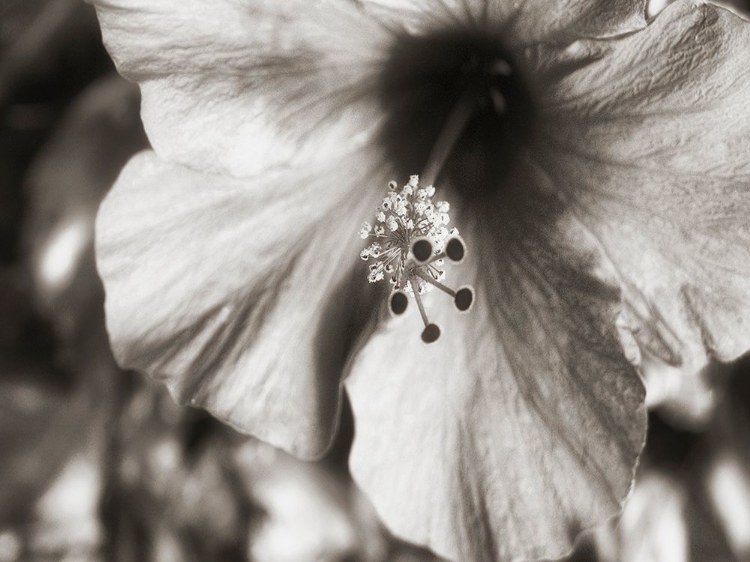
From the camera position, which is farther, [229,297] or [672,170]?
[229,297]

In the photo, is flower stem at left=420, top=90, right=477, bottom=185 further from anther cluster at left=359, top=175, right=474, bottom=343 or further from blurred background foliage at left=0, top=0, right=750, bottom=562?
blurred background foliage at left=0, top=0, right=750, bottom=562

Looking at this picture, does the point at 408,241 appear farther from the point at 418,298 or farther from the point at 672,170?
the point at 672,170

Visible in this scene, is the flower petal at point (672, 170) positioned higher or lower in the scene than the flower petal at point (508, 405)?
higher

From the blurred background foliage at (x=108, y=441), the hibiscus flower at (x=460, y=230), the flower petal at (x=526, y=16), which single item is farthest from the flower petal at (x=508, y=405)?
the blurred background foliage at (x=108, y=441)

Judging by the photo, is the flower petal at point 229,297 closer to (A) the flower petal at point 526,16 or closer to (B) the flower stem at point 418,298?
(B) the flower stem at point 418,298

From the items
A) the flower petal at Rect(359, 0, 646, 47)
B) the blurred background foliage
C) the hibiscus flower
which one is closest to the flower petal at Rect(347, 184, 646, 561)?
the hibiscus flower

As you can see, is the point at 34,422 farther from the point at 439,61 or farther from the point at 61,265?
the point at 439,61

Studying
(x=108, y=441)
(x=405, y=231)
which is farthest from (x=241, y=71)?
(x=108, y=441)
